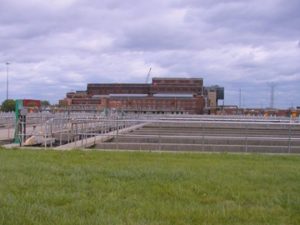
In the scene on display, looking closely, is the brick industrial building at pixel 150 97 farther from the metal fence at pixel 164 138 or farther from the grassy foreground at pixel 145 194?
the grassy foreground at pixel 145 194

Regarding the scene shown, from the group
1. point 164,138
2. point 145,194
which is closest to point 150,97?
point 164,138

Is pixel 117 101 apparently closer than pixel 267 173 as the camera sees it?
No

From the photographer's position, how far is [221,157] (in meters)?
14.4

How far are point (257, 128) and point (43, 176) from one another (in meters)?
24.6

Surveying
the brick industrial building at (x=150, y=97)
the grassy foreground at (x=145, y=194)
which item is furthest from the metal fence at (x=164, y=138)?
the brick industrial building at (x=150, y=97)

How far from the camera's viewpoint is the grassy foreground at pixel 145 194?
606 cm

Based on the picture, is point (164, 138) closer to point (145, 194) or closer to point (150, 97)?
point (145, 194)

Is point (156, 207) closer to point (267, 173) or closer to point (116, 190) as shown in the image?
point (116, 190)

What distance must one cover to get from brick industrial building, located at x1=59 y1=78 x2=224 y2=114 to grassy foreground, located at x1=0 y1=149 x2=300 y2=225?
89681 millimetres

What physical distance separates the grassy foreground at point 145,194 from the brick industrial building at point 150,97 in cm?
8968

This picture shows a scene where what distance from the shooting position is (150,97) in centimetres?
11012

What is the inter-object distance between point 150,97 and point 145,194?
102684 millimetres

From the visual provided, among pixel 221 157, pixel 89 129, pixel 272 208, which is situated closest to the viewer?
pixel 272 208

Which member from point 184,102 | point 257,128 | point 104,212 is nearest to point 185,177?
point 104,212
